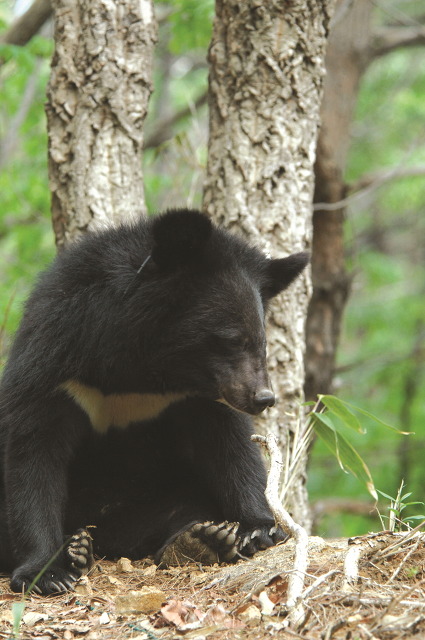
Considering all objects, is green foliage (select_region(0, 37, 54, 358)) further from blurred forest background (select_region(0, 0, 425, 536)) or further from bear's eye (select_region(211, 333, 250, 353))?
bear's eye (select_region(211, 333, 250, 353))

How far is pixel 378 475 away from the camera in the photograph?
1149 cm

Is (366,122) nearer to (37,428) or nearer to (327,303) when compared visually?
(327,303)

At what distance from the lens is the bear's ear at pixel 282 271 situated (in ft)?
12.8

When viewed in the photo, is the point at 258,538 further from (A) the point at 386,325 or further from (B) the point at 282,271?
(A) the point at 386,325

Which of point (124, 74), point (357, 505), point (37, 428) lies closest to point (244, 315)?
point (37, 428)

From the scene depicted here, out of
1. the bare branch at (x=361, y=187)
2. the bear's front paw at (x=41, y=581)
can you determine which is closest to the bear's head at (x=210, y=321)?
the bear's front paw at (x=41, y=581)


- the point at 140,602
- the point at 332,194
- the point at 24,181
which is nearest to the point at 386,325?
the point at 332,194

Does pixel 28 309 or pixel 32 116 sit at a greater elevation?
pixel 32 116

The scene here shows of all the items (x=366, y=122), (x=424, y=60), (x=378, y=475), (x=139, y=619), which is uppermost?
(x=424, y=60)

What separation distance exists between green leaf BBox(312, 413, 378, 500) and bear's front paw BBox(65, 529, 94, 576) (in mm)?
1401

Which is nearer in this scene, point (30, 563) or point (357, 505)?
point (30, 563)

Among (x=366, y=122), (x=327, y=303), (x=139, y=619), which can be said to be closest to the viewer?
(x=139, y=619)

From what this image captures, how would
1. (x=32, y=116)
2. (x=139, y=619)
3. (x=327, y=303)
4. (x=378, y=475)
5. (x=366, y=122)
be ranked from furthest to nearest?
1. (x=366, y=122)
2. (x=378, y=475)
3. (x=32, y=116)
4. (x=327, y=303)
5. (x=139, y=619)

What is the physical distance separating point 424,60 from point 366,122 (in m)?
2.24
